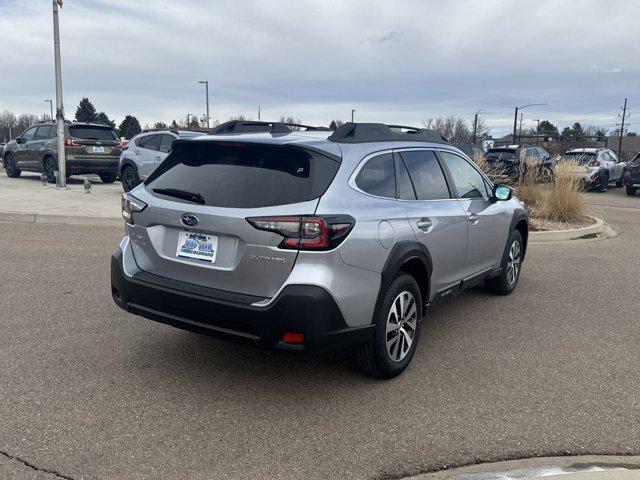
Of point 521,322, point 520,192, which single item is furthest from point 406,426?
point 520,192

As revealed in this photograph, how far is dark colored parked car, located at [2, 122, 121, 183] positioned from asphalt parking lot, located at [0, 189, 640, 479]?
433 inches

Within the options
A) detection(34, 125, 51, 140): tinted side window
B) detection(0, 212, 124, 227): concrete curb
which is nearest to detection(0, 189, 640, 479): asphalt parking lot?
detection(0, 212, 124, 227): concrete curb

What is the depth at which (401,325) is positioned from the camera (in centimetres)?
402

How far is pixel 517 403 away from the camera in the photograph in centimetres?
371

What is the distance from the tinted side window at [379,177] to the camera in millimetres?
3818

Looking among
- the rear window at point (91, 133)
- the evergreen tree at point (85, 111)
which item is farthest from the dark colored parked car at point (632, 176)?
the evergreen tree at point (85, 111)

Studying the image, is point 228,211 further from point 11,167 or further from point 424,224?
point 11,167

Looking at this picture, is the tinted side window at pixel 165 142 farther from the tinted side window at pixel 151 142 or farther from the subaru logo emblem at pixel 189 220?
the subaru logo emblem at pixel 189 220

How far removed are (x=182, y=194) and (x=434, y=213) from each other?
1.94 metres

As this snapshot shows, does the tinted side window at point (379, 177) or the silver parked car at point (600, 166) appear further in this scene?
the silver parked car at point (600, 166)

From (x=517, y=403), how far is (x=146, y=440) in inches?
91.6

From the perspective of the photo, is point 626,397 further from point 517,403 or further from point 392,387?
point 392,387

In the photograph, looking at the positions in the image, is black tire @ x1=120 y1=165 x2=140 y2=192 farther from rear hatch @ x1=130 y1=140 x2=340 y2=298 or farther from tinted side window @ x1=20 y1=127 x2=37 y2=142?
rear hatch @ x1=130 y1=140 x2=340 y2=298

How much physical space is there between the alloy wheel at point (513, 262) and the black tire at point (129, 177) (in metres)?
10.6
